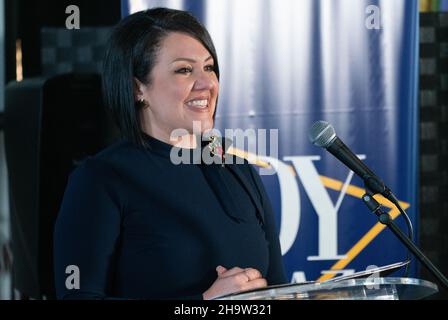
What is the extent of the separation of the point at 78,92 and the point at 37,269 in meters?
0.76

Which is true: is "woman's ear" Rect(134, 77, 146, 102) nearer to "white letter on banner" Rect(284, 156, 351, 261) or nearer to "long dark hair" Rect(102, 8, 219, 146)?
"long dark hair" Rect(102, 8, 219, 146)

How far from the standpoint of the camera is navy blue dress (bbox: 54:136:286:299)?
155 centimetres

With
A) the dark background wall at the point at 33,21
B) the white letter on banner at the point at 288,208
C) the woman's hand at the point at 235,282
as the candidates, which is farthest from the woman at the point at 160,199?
the dark background wall at the point at 33,21

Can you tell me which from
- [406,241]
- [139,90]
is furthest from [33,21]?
[406,241]

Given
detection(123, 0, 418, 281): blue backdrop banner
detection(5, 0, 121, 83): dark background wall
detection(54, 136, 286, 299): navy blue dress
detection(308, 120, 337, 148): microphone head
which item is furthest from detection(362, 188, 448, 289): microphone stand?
detection(5, 0, 121, 83): dark background wall

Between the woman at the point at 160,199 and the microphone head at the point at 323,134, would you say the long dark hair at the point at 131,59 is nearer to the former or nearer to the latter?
the woman at the point at 160,199

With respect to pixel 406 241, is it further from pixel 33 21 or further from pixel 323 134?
pixel 33 21

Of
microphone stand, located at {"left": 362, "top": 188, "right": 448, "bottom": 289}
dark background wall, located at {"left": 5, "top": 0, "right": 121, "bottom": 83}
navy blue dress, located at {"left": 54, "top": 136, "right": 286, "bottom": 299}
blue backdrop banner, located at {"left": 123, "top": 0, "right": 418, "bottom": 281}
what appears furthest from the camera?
dark background wall, located at {"left": 5, "top": 0, "right": 121, "bottom": 83}

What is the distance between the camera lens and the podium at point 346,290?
4.07 ft

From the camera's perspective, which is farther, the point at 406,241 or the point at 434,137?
the point at 434,137

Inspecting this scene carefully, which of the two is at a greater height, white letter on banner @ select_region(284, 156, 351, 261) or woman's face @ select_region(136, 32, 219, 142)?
woman's face @ select_region(136, 32, 219, 142)

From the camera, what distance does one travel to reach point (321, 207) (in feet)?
8.85

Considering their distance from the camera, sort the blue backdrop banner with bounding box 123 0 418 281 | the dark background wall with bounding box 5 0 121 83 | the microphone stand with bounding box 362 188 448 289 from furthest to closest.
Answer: the dark background wall with bounding box 5 0 121 83 < the blue backdrop banner with bounding box 123 0 418 281 < the microphone stand with bounding box 362 188 448 289

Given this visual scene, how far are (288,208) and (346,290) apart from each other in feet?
4.61
